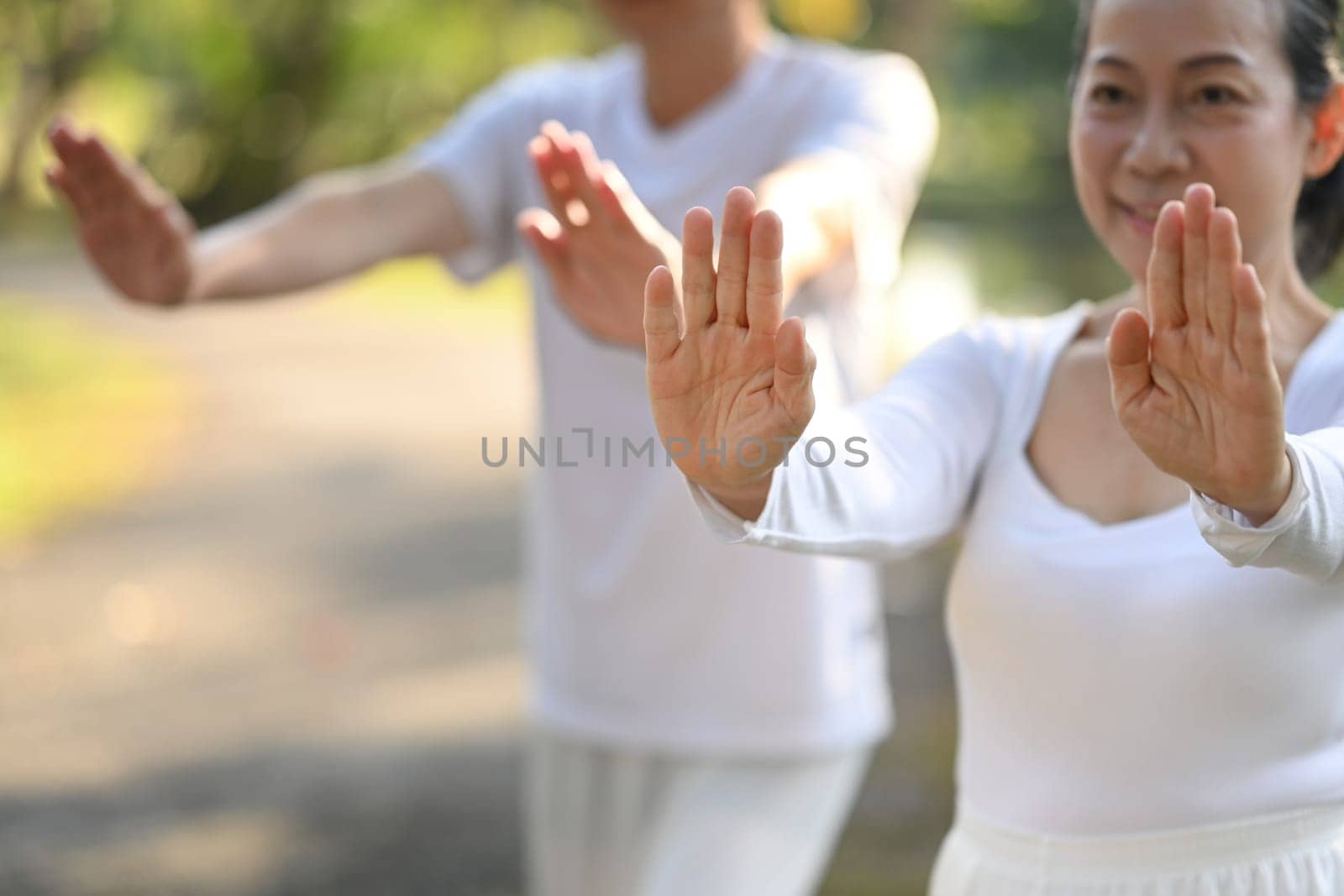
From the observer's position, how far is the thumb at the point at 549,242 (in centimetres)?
211

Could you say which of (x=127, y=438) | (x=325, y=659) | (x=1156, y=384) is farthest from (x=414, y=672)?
(x=1156, y=384)

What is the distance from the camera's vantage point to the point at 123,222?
2.44 m

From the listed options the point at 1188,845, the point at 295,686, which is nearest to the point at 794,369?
the point at 1188,845

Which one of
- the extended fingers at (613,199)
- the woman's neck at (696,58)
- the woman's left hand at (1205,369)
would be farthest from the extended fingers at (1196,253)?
the woman's neck at (696,58)

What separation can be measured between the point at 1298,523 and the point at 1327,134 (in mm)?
542

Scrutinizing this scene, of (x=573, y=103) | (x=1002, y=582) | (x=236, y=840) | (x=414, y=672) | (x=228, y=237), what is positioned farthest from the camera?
(x=414, y=672)

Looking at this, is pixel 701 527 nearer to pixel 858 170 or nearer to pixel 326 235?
pixel 858 170

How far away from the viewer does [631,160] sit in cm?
277

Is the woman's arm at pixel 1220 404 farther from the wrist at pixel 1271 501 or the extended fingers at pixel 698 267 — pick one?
the extended fingers at pixel 698 267

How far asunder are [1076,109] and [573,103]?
124 cm

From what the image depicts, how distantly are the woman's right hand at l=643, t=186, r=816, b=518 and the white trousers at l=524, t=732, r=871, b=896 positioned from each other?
1181 millimetres

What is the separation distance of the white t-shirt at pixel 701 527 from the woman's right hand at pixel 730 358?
1.04 metres

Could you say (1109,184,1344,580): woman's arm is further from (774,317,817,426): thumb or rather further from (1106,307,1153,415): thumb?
(774,317,817,426): thumb

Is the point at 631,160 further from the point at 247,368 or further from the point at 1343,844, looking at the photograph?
the point at 247,368
